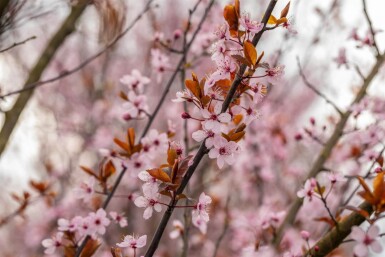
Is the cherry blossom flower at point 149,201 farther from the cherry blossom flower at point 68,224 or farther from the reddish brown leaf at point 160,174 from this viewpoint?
the cherry blossom flower at point 68,224

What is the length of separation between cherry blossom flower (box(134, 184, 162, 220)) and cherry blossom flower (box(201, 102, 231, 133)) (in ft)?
0.94

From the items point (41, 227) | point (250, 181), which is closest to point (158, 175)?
point (250, 181)

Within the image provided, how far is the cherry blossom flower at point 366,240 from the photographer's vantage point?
1205mm

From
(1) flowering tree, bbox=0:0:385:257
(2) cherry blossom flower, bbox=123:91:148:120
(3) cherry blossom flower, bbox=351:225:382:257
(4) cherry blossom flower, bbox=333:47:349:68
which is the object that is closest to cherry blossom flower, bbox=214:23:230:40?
(1) flowering tree, bbox=0:0:385:257

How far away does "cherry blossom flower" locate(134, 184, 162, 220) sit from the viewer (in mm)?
1327

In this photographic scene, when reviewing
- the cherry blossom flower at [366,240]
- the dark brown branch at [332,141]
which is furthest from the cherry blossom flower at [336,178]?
the dark brown branch at [332,141]

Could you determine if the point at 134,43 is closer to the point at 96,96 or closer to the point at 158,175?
the point at 96,96

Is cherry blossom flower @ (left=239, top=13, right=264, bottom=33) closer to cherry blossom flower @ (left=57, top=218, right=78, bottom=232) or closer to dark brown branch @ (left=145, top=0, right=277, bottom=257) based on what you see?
dark brown branch @ (left=145, top=0, right=277, bottom=257)

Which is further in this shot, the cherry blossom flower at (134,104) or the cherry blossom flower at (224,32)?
the cherry blossom flower at (134,104)

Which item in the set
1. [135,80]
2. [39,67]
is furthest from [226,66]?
[39,67]

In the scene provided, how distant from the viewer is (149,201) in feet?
4.45

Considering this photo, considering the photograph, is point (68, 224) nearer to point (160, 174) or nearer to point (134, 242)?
point (134, 242)

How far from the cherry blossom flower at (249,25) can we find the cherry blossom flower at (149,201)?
1.98 feet

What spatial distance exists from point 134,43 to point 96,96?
9.91ft
